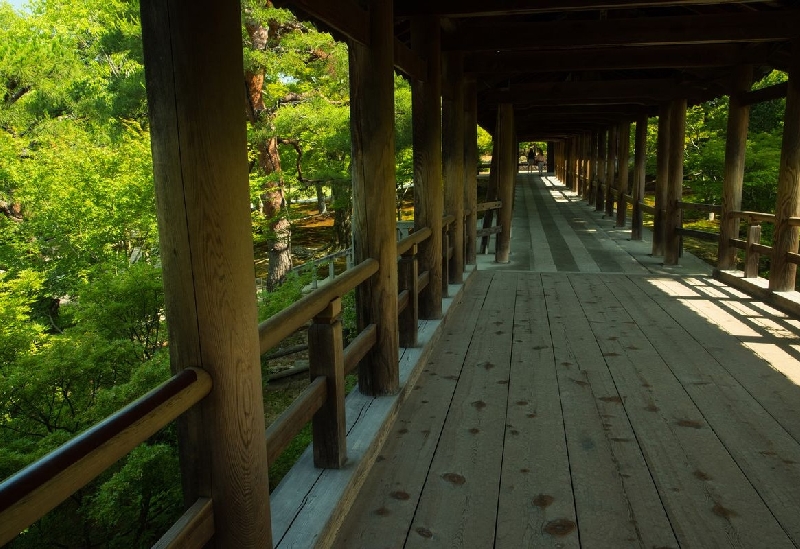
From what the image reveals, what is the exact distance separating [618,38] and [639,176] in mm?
6624

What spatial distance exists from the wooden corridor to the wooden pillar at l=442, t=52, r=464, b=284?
3.87 ft

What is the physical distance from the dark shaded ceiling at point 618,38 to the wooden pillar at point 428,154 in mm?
215

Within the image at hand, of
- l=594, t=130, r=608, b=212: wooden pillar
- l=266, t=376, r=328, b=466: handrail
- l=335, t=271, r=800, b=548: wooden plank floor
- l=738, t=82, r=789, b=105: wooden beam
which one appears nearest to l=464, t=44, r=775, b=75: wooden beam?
l=738, t=82, r=789, b=105: wooden beam

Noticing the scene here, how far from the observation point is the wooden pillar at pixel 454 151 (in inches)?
276

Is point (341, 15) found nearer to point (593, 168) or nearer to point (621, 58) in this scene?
point (621, 58)

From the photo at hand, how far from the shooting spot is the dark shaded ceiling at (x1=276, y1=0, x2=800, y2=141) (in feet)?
16.4

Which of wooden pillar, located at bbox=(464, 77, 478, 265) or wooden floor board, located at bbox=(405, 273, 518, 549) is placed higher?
wooden pillar, located at bbox=(464, 77, 478, 265)

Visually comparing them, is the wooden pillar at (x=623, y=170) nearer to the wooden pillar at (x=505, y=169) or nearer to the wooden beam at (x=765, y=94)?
the wooden pillar at (x=505, y=169)

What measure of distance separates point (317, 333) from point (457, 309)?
3.85 m

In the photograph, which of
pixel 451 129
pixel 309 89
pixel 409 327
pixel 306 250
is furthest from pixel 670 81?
pixel 306 250

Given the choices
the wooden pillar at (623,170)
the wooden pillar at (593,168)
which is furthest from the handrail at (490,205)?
the wooden pillar at (593,168)

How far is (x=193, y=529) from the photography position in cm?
164

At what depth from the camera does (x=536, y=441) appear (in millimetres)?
3242

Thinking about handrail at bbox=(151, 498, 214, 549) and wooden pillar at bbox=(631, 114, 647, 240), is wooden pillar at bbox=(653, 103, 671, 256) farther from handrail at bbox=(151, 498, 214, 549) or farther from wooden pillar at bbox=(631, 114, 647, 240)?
handrail at bbox=(151, 498, 214, 549)
